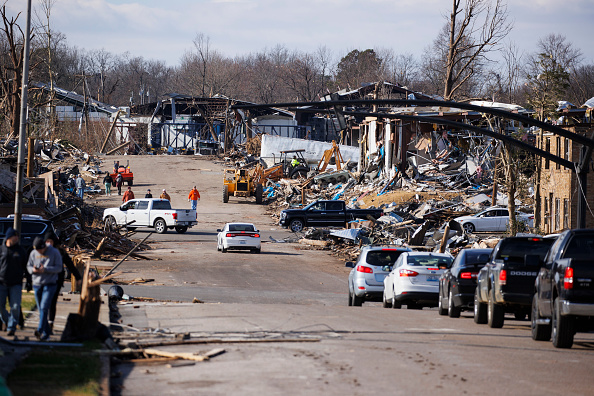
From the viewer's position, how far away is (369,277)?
20016mm

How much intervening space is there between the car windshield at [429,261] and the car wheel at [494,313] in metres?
3.57

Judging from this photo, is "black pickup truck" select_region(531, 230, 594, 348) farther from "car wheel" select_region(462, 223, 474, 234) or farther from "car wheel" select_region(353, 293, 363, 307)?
"car wheel" select_region(462, 223, 474, 234)

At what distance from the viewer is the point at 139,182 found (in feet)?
210

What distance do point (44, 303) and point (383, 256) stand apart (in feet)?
34.6

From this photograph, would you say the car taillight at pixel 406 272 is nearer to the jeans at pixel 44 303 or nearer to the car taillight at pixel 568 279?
the car taillight at pixel 568 279

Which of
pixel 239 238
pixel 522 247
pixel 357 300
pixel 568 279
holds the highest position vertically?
pixel 522 247

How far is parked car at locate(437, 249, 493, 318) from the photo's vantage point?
55.0ft

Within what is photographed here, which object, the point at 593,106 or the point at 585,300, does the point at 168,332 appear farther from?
the point at 593,106

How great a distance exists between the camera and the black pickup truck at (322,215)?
139ft

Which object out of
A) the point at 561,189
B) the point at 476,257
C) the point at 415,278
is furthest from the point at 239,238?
the point at 476,257

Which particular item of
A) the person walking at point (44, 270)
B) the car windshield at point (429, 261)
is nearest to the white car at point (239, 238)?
the car windshield at point (429, 261)

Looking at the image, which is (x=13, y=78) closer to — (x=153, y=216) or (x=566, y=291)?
(x=153, y=216)

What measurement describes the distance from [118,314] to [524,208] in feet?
107

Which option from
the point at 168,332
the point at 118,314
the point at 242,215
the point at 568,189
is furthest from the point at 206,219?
the point at 168,332
